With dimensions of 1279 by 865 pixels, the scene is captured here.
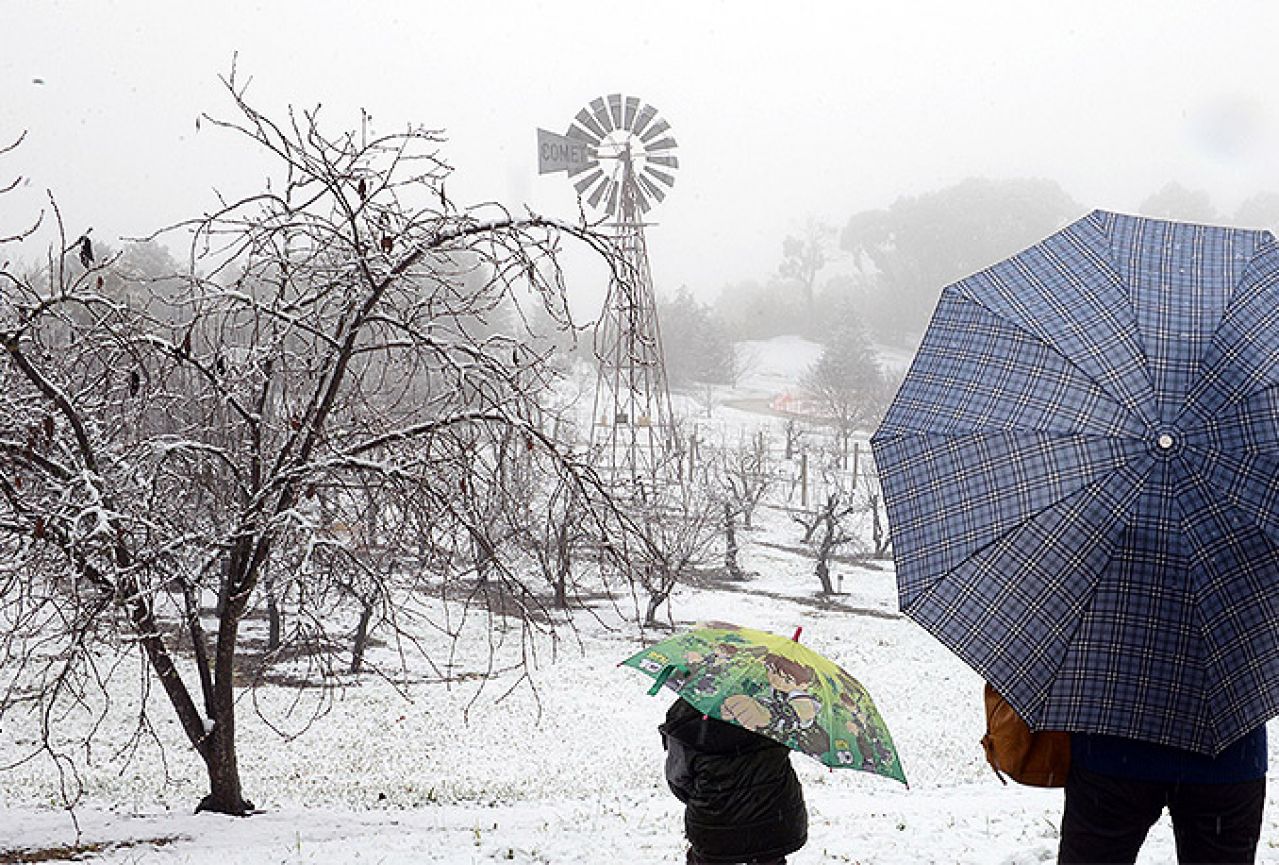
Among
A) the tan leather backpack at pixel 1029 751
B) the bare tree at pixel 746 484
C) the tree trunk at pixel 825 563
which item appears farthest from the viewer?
the bare tree at pixel 746 484

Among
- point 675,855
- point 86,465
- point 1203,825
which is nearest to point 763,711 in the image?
point 1203,825

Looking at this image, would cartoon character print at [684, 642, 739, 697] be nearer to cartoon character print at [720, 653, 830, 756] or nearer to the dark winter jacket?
cartoon character print at [720, 653, 830, 756]

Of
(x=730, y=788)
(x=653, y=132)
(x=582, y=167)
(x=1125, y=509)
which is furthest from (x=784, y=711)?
(x=653, y=132)

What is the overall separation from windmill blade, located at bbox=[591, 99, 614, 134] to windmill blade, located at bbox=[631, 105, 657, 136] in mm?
441

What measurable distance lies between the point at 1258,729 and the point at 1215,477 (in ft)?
1.99

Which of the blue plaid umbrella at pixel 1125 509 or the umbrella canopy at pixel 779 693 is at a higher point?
the blue plaid umbrella at pixel 1125 509

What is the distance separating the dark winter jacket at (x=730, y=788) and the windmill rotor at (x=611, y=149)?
1511 centimetres

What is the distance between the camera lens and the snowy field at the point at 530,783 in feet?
17.2

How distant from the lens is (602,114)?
17781mm

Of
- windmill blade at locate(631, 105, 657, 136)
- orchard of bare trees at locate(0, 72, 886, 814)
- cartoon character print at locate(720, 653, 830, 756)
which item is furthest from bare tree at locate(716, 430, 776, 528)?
cartoon character print at locate(720, 653, 830, 756)

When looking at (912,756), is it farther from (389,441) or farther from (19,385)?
(19,385)

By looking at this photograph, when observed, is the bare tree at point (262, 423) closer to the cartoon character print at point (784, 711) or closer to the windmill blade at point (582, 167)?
the cartoon character print at point (784, 711)

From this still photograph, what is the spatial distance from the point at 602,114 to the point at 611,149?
634 mm

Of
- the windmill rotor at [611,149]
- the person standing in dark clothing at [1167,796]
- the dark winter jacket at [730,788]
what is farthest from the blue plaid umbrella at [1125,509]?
the windmill rotor at [611,149]
